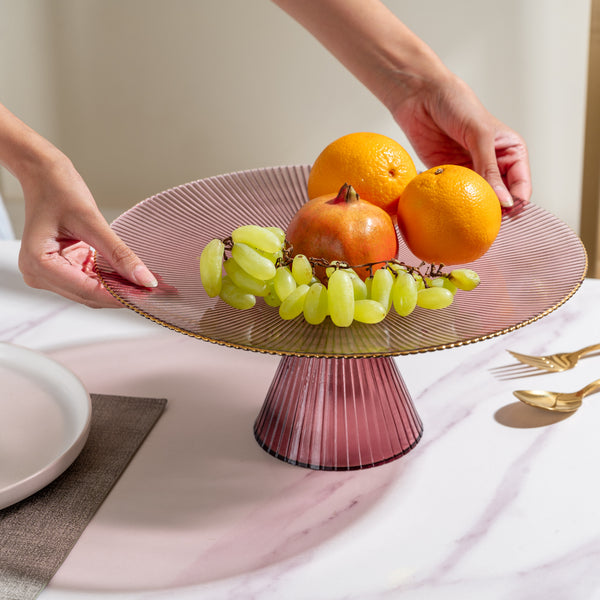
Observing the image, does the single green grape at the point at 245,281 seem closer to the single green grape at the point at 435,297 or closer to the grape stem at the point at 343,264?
the grape stem at the point at 343,264

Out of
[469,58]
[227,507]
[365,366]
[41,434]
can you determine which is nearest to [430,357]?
[365,366]

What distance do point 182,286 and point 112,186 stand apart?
2667mm

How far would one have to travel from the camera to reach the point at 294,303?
64 cm

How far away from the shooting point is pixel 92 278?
2.58 feet

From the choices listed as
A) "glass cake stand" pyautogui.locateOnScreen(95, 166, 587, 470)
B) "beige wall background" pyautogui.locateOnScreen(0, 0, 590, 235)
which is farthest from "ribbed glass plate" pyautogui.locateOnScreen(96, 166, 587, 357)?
"beige wall background" pyautogui.locateOnScreen(0, 0, 590, 235)

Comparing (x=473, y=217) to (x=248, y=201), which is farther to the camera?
(x=248, y=201)

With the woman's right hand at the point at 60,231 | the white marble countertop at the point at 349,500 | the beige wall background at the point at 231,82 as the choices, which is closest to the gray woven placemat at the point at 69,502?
the white marble countertop at the point at 349,500

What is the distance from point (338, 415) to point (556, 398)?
0.87 feet

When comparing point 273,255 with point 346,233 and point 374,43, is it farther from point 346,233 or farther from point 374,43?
point 374,43

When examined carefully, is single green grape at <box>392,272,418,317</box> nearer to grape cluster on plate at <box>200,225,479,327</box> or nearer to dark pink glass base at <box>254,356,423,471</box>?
grape cluster on plate at <box>200,225,479,327</box>

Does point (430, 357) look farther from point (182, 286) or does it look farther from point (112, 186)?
point (112, 186)

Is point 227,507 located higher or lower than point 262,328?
lower

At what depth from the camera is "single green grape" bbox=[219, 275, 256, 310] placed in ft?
2.22

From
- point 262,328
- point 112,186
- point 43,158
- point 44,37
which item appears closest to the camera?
point 262,328
